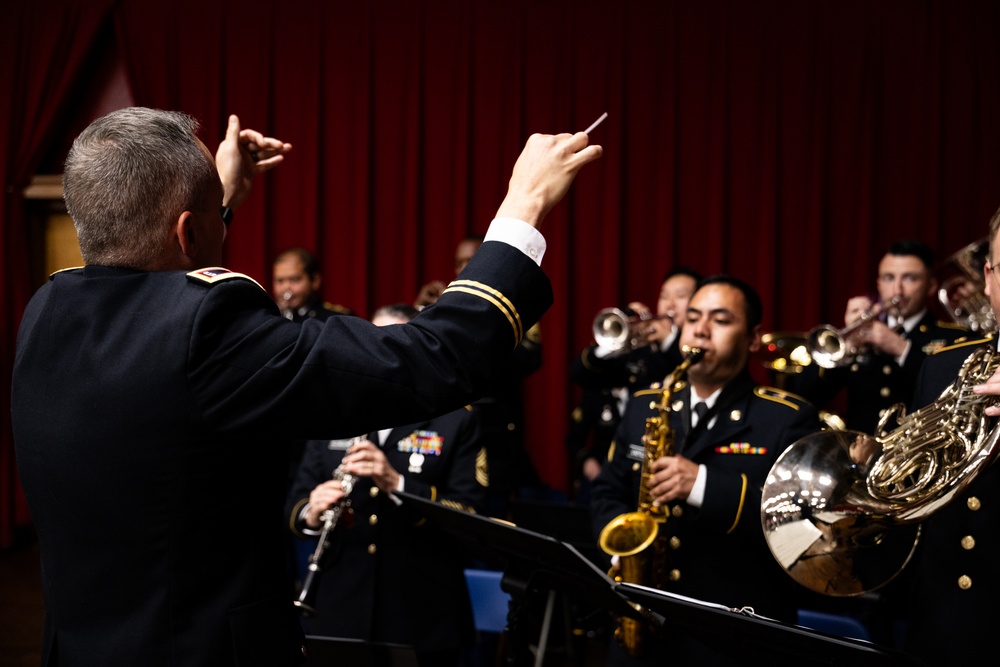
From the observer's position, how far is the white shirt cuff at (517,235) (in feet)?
4.95

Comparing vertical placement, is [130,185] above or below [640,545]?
above

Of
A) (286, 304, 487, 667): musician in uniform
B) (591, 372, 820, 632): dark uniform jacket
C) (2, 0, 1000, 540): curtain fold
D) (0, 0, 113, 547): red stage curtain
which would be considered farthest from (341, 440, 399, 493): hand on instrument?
(0, 0, 113, 547): red stage curtain

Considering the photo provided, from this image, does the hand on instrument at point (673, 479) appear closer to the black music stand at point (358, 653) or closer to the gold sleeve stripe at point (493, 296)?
the black music stand at point (358, 653)

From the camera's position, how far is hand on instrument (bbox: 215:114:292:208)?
212 centimetres

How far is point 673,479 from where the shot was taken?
277 centimetres

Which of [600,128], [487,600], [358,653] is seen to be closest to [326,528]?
[487,600]

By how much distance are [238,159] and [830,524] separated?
1.57 meters

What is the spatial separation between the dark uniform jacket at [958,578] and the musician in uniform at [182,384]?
137 centimetres

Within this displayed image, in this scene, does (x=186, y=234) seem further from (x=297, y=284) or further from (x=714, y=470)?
(x=297, y=284)

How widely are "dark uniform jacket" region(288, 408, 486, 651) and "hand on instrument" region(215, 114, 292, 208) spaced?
1.45m

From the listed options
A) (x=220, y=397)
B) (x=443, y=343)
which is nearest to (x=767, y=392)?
(x=443, y=343)

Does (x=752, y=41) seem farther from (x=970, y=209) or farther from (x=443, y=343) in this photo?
(x=443, y=343)

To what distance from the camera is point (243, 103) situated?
680 centimetres

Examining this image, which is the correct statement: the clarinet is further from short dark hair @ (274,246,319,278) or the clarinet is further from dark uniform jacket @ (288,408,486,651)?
short dark hair @ (274,246,319,278)
